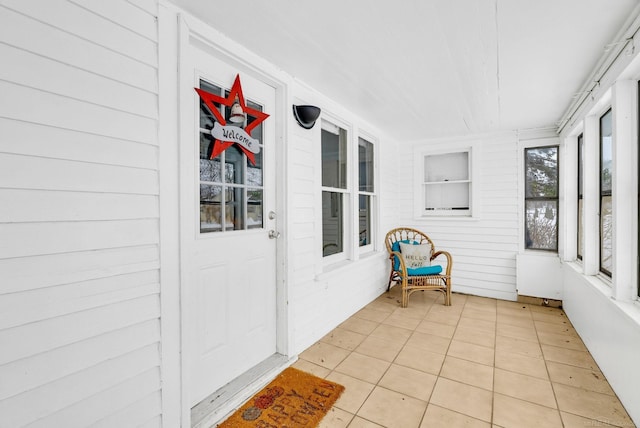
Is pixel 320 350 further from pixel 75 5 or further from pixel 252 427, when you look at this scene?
pixel 75 5

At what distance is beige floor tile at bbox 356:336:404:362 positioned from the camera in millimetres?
2607

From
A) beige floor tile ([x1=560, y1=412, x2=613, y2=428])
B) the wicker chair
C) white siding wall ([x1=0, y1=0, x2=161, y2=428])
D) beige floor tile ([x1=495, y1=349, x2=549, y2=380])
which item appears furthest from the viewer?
the wicker chair

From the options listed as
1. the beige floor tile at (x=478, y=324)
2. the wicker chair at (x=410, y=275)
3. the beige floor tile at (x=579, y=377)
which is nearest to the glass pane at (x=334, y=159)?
the wicker chair at (x=410, y=275)

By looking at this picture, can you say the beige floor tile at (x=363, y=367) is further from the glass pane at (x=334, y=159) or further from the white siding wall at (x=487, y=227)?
the white siding wall at (x=487, y=227)

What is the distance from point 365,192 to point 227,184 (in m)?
2.20

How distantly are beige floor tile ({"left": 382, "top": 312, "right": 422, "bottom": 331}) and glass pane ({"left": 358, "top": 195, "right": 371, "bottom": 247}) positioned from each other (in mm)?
961

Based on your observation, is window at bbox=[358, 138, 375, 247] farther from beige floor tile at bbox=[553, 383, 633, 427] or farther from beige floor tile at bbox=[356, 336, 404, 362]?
beige floor tile at bbox=[553, 383, 633, 427]

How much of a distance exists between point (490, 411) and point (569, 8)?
2.39m

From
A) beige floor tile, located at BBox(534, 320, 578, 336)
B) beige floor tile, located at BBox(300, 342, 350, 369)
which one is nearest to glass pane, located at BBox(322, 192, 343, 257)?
beige floor tile, located at BBox(300, 342, 350, 369)

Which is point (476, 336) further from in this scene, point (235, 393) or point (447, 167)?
point (447, 167)

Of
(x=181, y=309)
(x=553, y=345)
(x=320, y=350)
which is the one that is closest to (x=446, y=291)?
(x=553, y=345)

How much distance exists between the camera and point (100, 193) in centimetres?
132

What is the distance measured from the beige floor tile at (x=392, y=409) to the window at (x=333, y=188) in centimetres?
144

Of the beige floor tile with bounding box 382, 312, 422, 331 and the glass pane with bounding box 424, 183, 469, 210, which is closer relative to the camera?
the beige floor tile with bounding box 382, 312, 422, 331
